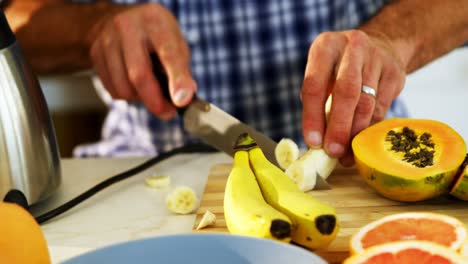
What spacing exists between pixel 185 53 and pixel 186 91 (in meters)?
0.11

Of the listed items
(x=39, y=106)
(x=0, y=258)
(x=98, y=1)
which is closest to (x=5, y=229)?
(x=0, y=258)

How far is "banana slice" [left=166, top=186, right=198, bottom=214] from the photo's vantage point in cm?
94

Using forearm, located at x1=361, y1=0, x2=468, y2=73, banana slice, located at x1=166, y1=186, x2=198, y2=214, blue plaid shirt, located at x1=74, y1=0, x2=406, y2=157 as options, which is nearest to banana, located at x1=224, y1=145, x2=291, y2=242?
banana slice, located at x1=166, y1=186, x2=198, y2=214

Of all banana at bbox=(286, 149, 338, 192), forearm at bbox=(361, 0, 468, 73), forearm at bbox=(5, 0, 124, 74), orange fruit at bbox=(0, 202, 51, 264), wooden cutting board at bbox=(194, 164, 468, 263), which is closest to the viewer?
orange fruit at bbox=(0, 202, 51, 264)

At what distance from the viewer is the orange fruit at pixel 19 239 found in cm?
59

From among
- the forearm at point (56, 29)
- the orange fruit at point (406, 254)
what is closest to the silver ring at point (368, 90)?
the orange fruit at point (406, 254)

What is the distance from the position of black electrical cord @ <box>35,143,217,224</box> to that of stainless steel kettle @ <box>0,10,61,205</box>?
0.03 meters

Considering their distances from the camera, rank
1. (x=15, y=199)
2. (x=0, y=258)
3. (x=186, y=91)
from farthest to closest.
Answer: (x=186, y=91) → (x=15, y=199) → (x=0, y=258)

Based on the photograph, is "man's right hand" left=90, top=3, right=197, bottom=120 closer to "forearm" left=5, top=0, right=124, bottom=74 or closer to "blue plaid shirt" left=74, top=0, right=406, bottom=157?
"forearm" left=5, top=0, right=124, bottom=74

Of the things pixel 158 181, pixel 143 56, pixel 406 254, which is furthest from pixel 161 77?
pixel 406 254

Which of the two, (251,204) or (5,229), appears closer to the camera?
(5,229)

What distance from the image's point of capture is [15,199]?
87 centimetres

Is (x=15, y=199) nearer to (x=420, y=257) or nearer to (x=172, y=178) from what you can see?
(x=172, y=178)

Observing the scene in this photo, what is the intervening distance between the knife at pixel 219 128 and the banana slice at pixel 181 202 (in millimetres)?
120
